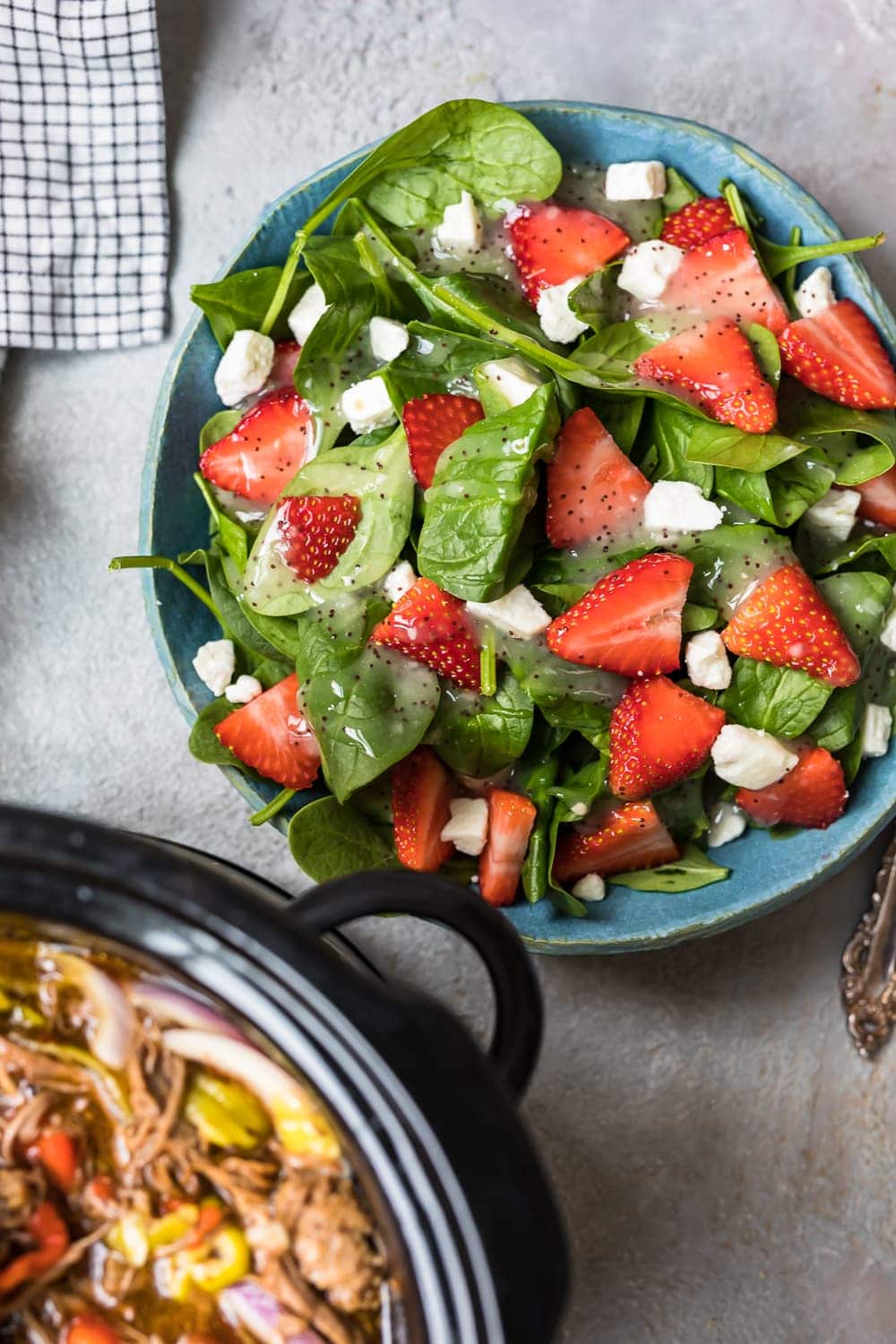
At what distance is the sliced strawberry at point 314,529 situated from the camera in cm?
119

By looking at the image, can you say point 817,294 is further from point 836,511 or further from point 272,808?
point 272,808

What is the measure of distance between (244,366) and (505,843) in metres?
0.53

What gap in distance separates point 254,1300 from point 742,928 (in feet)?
2.59

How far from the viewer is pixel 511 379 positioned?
113 cm

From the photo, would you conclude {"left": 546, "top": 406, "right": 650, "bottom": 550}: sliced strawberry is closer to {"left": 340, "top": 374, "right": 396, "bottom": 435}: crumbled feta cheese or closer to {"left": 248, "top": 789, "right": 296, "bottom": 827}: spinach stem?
{"left": 340, "top": 374, "right": 396, "bottom": 435}: crumbled feta cheese

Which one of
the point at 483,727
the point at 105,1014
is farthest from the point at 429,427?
the point at 105,1014

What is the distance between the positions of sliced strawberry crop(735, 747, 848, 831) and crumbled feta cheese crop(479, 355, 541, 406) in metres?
0.44

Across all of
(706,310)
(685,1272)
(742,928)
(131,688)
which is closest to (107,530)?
(131,688)

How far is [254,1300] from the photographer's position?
2.56 ft

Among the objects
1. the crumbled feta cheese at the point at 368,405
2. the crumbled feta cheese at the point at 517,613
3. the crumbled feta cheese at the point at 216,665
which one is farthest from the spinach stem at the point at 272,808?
the crumbled feta cheese at the point at 368,405

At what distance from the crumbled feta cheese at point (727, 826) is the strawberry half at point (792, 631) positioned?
0.18 metres

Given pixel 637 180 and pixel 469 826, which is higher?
pixel 637 180

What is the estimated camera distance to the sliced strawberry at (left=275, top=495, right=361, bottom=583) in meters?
1.19

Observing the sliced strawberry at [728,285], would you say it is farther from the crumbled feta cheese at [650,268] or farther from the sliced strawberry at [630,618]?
the sliced strawberry at [630,618]
